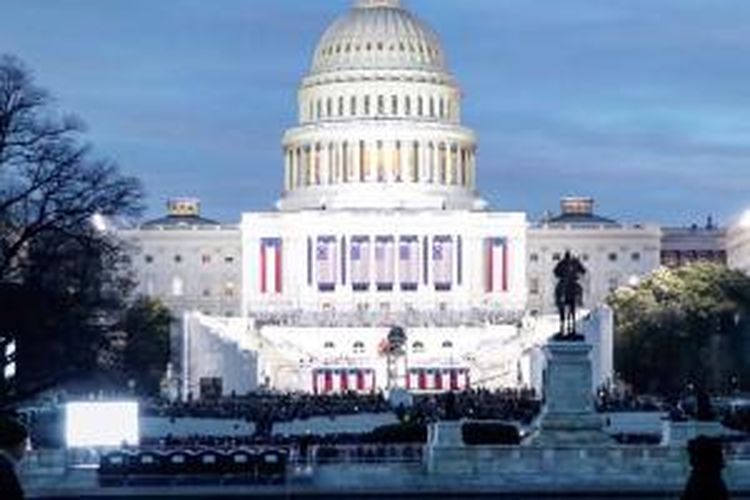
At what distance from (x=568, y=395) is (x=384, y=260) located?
5367 inches

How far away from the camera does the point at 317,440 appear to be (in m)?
64.5

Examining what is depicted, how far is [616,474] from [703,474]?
36.8 m

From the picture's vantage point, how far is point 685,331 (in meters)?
138

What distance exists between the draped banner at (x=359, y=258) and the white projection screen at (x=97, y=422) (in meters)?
143

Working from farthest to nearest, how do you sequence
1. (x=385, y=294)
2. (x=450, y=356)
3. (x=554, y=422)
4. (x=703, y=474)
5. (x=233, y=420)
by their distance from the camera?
(x=385, y=294) < (x=450, y=356) < (x=233, y=420) < (x=554, y=422) < (x=703, y=474)

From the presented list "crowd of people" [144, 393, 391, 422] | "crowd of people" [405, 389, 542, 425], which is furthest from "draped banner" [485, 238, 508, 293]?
"crowd of people" [405, 389, 542, 425]

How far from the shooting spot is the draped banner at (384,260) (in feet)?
637

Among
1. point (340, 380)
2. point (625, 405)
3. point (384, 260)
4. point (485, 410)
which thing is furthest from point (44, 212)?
point (384, 260)

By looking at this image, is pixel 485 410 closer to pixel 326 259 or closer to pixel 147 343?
pixel 147 343

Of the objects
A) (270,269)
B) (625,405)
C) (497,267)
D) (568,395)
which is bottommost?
(625,405)

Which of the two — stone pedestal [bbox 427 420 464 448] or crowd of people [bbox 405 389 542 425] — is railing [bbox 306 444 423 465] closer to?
stone pedestal [bbox 427 420 464 448]

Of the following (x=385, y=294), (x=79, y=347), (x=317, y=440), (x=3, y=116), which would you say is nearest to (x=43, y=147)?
(x=3, y=116)

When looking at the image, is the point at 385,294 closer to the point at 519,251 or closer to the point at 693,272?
the point at 519,251

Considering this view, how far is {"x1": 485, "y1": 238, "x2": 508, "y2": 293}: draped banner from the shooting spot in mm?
196625
